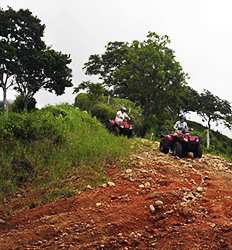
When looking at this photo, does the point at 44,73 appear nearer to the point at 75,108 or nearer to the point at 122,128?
the point at 75,108

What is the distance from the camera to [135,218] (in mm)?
8398

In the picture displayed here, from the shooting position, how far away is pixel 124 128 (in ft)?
61.1

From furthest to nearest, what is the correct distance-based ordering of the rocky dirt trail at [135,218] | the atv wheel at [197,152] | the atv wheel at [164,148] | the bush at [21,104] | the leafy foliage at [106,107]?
the bush at [21,104] < the leafy foliage at [106,107] < the atv wheel at [164,148] < the atv wheel at [197,152] < the rocky dirt trail at [135,218]

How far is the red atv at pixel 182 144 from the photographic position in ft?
49.9

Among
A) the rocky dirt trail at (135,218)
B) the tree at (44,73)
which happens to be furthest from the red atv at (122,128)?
the tree at (44,73)

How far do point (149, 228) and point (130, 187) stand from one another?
237 cm

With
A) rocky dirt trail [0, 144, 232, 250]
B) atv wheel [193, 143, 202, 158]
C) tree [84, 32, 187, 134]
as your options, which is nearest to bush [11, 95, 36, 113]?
tree [84, 32, 187, 134]

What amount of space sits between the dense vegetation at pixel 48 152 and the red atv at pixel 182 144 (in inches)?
46.5

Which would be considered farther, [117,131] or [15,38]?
[15,38]

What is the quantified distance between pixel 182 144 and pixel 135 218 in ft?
23.1

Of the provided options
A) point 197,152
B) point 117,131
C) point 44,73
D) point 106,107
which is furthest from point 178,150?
point 44,73

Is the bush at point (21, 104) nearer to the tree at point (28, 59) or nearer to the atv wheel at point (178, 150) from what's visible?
the tree at point (28, 59)

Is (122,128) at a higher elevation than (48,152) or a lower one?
higher

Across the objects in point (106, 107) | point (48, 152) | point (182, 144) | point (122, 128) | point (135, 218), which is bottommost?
point (135, 218)
